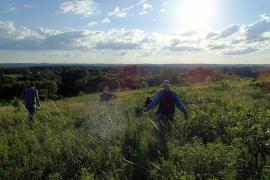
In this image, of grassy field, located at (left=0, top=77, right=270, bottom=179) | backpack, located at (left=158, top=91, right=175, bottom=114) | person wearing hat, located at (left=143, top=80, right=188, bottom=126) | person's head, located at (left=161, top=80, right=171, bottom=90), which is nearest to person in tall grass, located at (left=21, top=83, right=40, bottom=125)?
grassy field, located at (left=0, top=77, right=270, bottom=179)

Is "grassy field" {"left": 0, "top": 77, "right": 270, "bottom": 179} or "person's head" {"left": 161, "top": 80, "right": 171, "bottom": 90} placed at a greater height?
"person's head" {"left": 161, "top": 80, "right": 171, "bottom": 90}

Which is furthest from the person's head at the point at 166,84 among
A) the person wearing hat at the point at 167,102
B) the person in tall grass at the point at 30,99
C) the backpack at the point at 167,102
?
the person in tall grass at the point at 30,99

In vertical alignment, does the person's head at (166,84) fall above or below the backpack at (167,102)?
above

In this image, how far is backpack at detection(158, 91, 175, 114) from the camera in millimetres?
9875

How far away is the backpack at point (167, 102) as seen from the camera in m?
9.88

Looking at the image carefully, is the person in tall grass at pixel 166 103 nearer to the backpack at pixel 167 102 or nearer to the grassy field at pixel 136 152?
the backpack at pixel 167 102

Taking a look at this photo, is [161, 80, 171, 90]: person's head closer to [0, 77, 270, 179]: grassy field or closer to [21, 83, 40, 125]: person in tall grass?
[0, 77, 270, 179]: grassy field

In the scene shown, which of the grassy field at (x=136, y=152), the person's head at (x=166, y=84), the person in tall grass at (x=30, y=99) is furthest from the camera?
the person in tall grass at (x=30, y=99)

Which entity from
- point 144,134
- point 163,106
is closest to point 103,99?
point 163,106

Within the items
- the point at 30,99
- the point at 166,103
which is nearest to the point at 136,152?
the point at 166,103

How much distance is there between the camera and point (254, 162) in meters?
6.81

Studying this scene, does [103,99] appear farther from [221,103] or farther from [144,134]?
[144,134]

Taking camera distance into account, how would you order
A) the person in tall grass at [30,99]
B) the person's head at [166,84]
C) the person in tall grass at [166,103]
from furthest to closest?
the person in tall grass at [30,99], the person in tall grass at [166,103], the person's head at [166,84]

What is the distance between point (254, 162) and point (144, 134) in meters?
2.46
